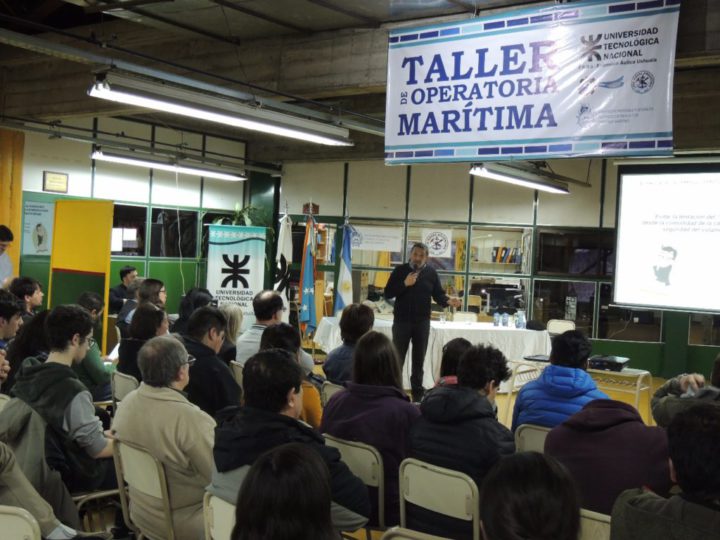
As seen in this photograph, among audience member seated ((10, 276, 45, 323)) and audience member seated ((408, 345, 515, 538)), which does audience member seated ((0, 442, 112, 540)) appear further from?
audience member seated ((10, 276, 45, 323))

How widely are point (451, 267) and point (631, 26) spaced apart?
7959 millimetres

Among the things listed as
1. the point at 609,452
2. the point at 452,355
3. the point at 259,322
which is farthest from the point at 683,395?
the point at 259,322

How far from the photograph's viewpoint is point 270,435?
2299 millimetres

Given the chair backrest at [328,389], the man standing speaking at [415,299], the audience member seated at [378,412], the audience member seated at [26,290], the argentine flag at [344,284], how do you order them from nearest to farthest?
the audience member seated at [378,412] → the chair backrest at [328,389] → the audience member seated at [26,290] → the man standing speaking at [415,299] → the argentine flag at [344,284]

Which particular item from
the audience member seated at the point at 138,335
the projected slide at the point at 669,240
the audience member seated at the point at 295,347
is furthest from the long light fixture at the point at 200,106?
the projected slide at the point at 669,240

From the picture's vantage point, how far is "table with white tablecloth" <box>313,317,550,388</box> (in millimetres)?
8398

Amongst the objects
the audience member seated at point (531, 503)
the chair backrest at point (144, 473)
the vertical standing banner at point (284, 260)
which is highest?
the vertical standing banner at point (284, 260)

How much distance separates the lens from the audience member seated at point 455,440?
2730mm

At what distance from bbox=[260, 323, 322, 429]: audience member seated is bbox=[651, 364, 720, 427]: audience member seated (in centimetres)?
164

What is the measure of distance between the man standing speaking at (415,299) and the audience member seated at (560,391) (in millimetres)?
3656

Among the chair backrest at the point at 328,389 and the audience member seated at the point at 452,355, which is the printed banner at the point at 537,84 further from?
the chair backrest at the point at 328,389

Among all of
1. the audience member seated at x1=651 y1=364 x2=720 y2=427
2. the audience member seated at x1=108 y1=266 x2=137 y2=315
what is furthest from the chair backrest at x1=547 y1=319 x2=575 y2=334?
the audience member seated at x1=651 y1=364 x2=720 y2=427

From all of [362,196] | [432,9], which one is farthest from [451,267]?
[432,9]

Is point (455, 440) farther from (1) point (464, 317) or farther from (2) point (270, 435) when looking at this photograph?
(1) point (464, 317)
